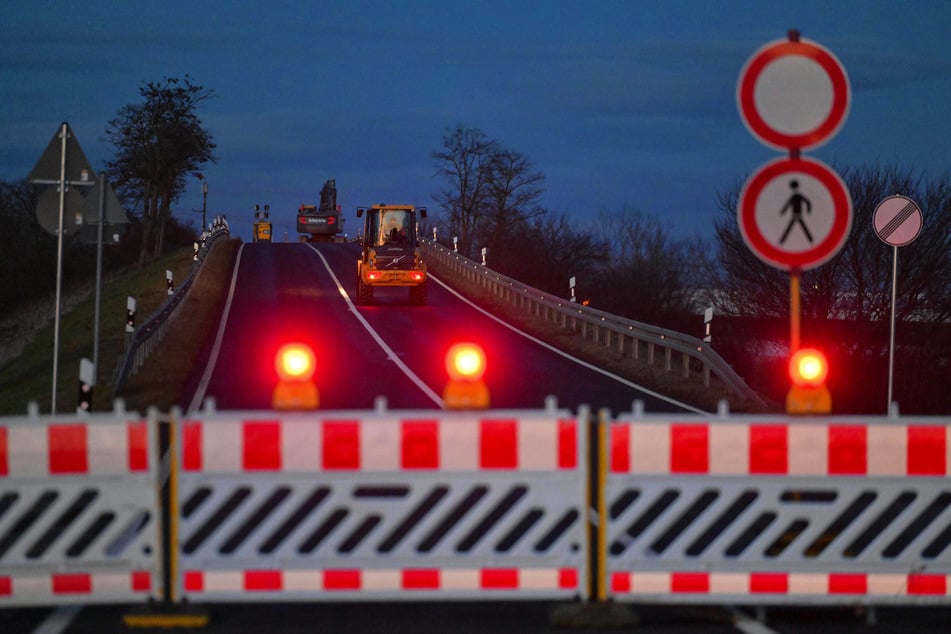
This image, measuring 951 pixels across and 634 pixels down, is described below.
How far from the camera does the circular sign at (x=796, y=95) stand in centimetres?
838

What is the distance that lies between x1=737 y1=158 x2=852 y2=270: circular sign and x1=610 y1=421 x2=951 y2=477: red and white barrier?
1183mm

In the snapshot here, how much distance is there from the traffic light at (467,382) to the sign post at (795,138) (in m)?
1.83

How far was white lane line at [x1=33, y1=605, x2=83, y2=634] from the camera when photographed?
7.47m

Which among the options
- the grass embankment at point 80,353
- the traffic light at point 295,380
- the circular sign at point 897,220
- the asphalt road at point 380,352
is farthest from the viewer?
the grass embankment at point 80,353

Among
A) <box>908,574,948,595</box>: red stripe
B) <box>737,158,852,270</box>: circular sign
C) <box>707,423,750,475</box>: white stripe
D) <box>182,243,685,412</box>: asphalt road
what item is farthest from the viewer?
<box>182,243,685,412</box>: asphalt road

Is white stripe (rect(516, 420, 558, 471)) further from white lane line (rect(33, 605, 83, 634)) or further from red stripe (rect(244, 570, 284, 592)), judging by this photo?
white lane line (rect(33, 605, 83, 634))

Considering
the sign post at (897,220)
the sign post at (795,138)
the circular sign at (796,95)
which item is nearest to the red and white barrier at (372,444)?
the sign post at (795,138)

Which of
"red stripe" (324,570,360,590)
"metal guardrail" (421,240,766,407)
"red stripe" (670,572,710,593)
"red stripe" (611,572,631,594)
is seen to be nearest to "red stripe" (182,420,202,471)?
"red stripe" (324,570,360,590)

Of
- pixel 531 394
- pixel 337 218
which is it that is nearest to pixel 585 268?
pixel 337 218

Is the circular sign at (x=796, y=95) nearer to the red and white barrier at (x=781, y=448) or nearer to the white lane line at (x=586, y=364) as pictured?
the red and white barrier at (x=781, y=448)

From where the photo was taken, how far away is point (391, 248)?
4131cm

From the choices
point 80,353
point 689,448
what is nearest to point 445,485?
point 689,448

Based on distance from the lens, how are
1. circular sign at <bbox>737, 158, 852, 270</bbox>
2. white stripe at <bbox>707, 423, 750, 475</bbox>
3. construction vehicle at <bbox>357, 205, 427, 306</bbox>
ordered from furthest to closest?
construction vehicle at <bbox>357, 205, 427, 306</bbox> → circular sign at <bbox>737, 158, 852, 270</bbox> → white stripe at <bbox>707, 423, 750, 475</bbox>

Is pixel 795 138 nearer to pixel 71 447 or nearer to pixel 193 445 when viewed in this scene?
pixel 193 445
